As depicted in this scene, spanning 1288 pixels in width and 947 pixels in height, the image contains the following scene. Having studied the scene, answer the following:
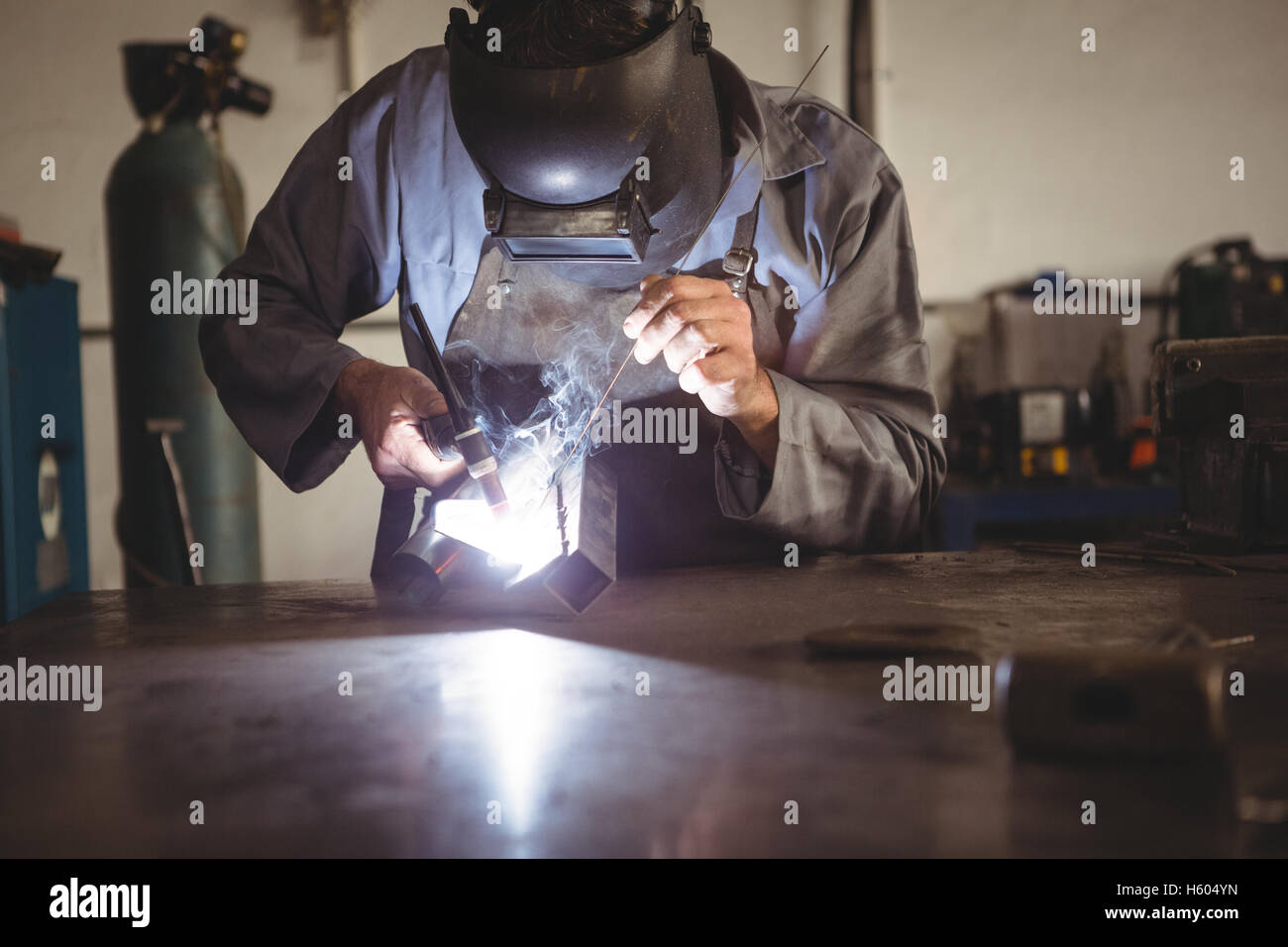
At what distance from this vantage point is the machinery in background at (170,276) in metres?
2.78

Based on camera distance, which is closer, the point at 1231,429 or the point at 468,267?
the point at 1231,429

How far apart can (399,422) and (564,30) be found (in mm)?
571

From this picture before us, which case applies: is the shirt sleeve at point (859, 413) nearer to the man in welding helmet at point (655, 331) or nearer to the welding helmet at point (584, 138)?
the man in welding helmet at point (655, 331)

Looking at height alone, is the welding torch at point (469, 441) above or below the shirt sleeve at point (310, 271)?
below

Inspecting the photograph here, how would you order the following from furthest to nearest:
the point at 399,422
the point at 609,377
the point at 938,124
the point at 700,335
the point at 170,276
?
the point at 938,124
the point at 170,276
the point at 609,377
the point at 399,422
the point at 700,335

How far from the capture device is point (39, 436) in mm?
2525

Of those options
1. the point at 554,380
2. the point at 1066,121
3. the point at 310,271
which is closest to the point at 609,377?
the point at 554,380

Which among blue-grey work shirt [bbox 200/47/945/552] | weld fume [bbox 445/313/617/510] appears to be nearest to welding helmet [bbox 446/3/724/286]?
blue-grey work shirt [bbox 200/47/945/552]

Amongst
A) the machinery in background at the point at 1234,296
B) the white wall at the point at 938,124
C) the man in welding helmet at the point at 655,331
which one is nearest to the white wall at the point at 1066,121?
the white wall at the point at 938,124

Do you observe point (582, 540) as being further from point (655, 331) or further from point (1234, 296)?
point (1234, 296)

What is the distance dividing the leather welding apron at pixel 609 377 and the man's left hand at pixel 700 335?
27cm
